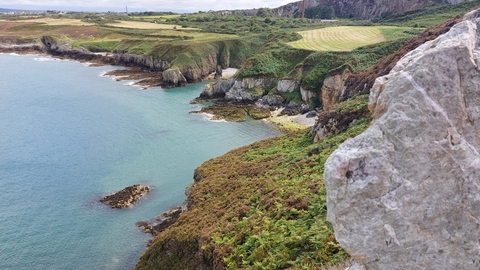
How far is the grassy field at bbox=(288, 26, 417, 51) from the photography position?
2773 inches

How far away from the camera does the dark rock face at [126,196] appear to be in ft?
104

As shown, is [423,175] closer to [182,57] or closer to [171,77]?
[171,77]

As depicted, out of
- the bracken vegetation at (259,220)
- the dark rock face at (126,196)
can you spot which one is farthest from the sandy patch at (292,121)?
the dark rock face at (126,196)

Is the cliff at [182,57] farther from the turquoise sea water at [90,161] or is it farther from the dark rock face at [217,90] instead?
the dark rock face at [217,90]

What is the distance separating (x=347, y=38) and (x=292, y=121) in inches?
1361

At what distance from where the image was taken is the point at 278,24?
14512 cm

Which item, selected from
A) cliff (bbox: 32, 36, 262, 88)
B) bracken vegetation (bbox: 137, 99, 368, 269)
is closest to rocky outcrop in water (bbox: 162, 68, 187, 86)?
cliff (bbox: 32, 36, 262, 88)

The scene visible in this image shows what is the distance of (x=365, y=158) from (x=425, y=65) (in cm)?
225

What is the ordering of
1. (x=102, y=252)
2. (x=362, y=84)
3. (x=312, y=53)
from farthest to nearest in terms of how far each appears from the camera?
1. (x=312, y=53)
2. (x=362, y=84)
3. (x=102, y=252)

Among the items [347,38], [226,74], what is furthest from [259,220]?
[226,74]

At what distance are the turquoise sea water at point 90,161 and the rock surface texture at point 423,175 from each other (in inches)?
837

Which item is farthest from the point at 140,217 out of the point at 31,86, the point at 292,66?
the point at 31,86

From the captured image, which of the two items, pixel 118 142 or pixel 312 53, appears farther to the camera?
pixel 312 53

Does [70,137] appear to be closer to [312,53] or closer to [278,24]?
[312,53]
